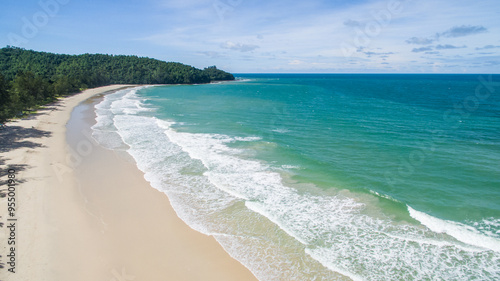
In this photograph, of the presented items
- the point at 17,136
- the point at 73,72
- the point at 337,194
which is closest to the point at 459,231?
the point at 337,194

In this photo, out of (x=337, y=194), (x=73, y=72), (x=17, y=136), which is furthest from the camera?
(x=73, y=72)

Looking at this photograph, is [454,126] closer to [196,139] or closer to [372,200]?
[372,200]

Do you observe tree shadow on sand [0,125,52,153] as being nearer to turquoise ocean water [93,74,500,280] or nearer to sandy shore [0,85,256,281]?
sandy shore [0,85,256,281]

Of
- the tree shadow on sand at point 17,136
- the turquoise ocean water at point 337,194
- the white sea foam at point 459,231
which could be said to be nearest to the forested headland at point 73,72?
the tree shadow on sand at point 17,136

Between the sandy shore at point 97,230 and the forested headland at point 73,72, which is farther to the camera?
the forested headland at point 73,72

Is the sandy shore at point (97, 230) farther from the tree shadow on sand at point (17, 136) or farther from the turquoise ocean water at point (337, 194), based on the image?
the tree shadow on sand at point (17, 136)

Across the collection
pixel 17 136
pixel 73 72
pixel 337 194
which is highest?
pixel 73 72

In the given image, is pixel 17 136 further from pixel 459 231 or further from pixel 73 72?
pixel 73 72

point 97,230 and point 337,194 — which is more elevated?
point 337,194
